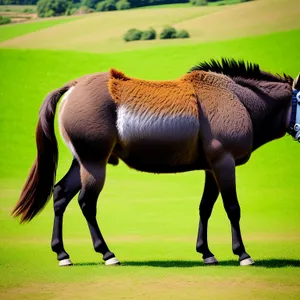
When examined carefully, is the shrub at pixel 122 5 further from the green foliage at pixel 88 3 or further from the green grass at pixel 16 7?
the green grass at pixel 16 7

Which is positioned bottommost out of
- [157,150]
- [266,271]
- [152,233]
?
[152,233]

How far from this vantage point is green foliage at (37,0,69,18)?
19163 millimetres

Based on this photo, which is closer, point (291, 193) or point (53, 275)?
point (53, 275)

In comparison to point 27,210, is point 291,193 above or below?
below

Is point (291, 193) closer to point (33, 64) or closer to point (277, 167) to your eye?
point (277, 167)

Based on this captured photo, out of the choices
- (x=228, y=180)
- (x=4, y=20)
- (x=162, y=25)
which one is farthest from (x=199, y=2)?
(x=228, y=180)

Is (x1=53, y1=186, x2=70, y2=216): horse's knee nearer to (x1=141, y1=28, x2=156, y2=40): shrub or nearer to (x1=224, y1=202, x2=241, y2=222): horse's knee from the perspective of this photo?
(x1=224, y1=202, x2=241, y2=222): horse's knee

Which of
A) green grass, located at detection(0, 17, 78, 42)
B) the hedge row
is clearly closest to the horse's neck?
green grass, located at detection(0, 17, 78, 42)

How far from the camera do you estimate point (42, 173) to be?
25.2 feet

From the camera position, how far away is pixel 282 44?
20750 mm

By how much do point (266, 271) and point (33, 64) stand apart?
1556cm

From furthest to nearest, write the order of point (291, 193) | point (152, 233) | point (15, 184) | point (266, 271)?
1. point (15, 184)
2. point (291, 193)
3. point (152, 233)
4. point (266, 271)

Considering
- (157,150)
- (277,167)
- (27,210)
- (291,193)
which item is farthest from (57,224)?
(277,167)

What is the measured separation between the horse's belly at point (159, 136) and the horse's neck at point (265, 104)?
63 cm
